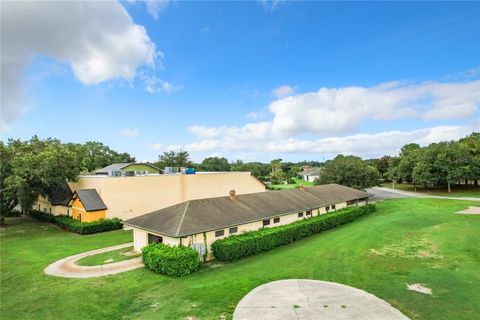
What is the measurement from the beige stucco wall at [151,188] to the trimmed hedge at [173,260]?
670 inches

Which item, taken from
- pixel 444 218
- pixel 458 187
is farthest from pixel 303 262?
pixel 458 187

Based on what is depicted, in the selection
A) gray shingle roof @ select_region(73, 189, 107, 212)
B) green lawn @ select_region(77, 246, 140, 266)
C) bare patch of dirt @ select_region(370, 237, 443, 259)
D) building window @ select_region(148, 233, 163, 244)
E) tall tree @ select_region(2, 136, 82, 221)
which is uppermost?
tall tree @ select_region(2, 136, 82, 221)

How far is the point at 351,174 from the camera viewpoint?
47188mm

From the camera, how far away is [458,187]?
193 feet

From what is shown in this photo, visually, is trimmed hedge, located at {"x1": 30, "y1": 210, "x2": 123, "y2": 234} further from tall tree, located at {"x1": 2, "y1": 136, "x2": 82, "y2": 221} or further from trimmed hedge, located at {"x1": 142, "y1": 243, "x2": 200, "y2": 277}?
trimmed hedge, located at {"x1": 142, "y1": 243, "x2": 200, "y2": 277}

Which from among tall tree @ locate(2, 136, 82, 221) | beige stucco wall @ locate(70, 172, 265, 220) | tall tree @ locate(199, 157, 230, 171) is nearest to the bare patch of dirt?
beige stucco wall @ locate(70, 172, 265, 220)

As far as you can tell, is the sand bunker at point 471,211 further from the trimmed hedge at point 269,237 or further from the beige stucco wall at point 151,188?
the beige stucco wall at point 151,188

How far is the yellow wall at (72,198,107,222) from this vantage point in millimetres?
30047

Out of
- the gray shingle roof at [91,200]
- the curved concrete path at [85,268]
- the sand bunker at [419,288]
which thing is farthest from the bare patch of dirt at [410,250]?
the gray shingle roof at [91,200]

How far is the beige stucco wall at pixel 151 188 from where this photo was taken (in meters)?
32.0

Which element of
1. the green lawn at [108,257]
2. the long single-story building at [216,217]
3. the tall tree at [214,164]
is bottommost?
the green lawn at [108,257]

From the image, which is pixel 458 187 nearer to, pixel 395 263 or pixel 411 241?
pixel 411 241

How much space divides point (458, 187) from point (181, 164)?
71.9 meters

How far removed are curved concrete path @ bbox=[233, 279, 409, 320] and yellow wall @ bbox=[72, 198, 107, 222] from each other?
75.8ft
